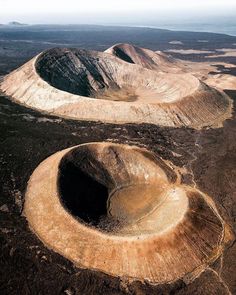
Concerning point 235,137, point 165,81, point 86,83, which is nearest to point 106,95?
point 86,83

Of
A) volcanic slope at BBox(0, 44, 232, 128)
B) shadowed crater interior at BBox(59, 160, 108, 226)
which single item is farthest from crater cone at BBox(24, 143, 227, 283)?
volcanic slope at BBox(0, 44, 232, 128)

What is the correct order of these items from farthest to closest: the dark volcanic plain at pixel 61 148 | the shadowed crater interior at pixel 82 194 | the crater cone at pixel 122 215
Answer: the shadowed crater interior at pixel 82 194 → the crater cone at pixel 122 215 → the dark volcanic plain at pixel 61 148

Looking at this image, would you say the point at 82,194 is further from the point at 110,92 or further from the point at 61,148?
the point at 110,92

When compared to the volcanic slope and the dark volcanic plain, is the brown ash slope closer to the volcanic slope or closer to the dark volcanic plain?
the dark volcanic plain

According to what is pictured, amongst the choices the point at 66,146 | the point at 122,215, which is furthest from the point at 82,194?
the point at 66,146

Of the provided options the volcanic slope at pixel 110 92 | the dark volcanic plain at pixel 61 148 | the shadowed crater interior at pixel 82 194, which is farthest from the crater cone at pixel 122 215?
the volcanic slope at pixel 110 92

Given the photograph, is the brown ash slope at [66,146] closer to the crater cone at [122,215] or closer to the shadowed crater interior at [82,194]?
the crater cone at [122,215]

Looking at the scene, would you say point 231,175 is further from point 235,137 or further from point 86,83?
point 86,83
